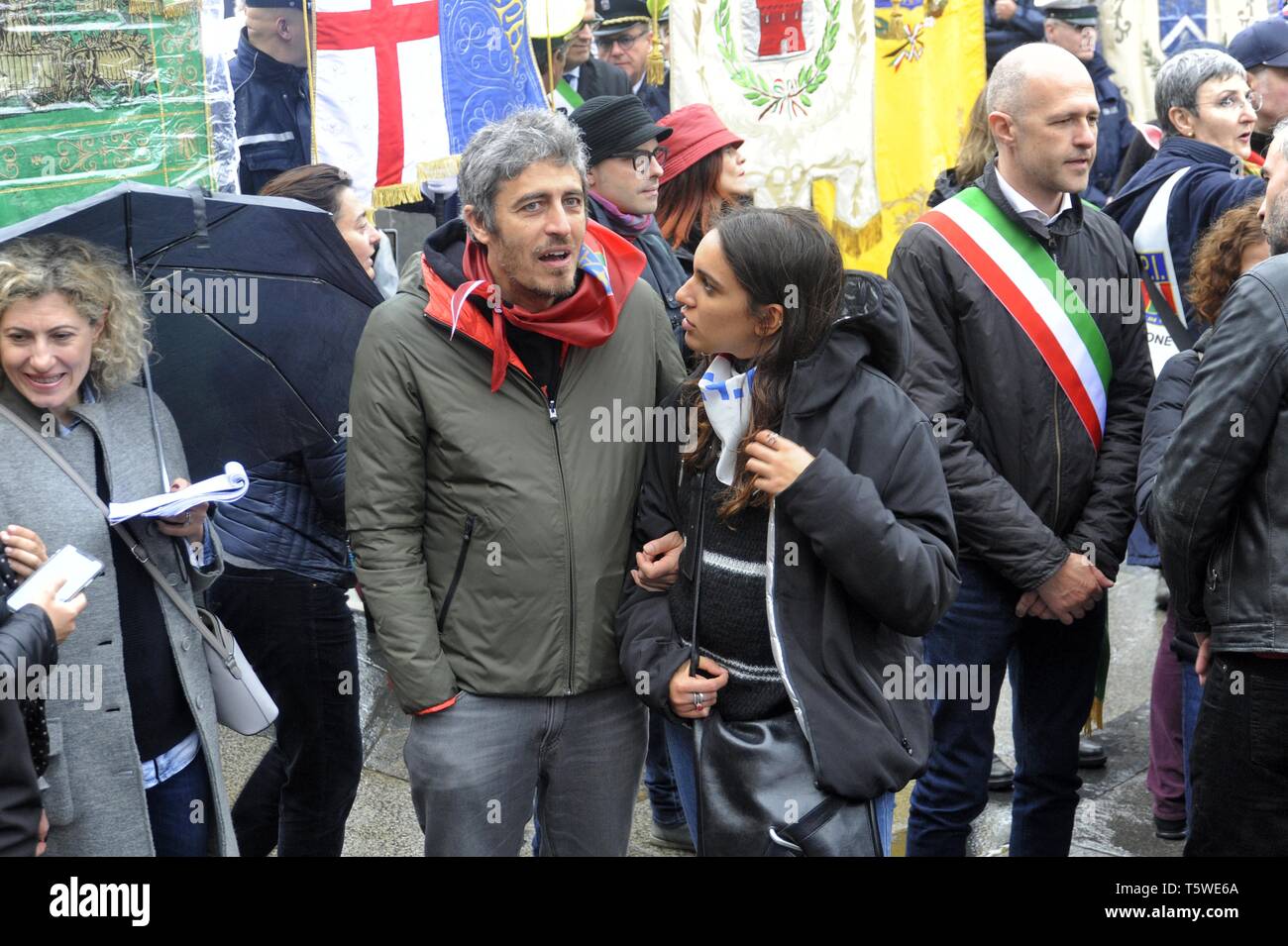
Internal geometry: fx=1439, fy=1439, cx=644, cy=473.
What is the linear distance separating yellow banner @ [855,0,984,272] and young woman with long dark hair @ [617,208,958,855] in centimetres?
320

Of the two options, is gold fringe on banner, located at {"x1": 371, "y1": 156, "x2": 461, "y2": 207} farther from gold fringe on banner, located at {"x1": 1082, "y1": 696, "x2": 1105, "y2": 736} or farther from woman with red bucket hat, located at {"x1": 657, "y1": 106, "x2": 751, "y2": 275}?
gold fringe on banner, located at {"x1": 1082, "y1": 696, "x2": 1105, "y2": 736}

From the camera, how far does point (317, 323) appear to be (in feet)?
11.1

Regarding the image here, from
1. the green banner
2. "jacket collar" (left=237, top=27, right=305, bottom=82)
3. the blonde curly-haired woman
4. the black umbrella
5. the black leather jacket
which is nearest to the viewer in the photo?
the black leather jacket

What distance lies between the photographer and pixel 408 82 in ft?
16.7

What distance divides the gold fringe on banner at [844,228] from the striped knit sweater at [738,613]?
325cm

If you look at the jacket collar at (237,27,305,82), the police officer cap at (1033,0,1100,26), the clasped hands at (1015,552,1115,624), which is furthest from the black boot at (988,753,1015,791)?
the police officer cap at (1033,0,1100,26)

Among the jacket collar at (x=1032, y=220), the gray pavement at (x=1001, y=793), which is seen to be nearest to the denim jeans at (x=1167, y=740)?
the gray pavement at (x=1001, y=793)

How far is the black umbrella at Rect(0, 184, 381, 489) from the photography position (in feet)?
10.4

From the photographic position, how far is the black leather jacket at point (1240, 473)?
2.82 metres

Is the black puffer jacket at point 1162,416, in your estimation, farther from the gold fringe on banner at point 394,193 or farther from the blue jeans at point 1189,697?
the gold fringe on banner at point 394,193

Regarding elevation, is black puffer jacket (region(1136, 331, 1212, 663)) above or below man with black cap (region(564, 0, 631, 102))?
below

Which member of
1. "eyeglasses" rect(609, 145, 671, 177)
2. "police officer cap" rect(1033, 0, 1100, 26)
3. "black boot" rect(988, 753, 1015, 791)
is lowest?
"black boot" rect(988, 753, 1015, 791)

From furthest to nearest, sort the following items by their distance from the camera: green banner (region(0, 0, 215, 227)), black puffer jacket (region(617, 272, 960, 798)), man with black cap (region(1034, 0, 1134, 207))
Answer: man with black cap (region(1034, 0, 1134, 207)), green banner (region(0, 0, 215, 227)), black puffer jacket (region(617, 272, 960, 798))

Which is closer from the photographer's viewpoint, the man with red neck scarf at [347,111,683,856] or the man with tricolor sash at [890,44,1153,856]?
the man with red neck scarf at [347,111,683,856]
